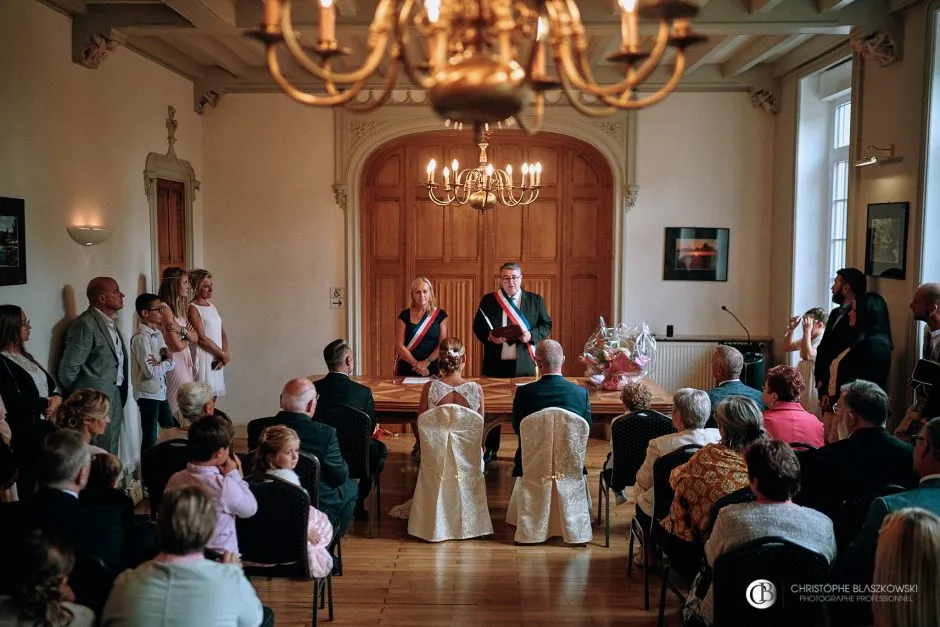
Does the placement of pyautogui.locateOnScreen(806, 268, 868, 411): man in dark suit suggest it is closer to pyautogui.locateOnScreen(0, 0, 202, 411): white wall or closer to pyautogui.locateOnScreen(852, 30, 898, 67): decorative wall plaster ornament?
pyautogui.locateOnScreen(852, 30, 898, 67): decorative wall plaster ornament

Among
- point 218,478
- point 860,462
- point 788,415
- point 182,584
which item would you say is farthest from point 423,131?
point 182,584

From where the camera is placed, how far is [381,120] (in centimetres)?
824

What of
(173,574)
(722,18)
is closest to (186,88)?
(722,18)

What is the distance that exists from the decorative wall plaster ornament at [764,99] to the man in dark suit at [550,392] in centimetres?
431

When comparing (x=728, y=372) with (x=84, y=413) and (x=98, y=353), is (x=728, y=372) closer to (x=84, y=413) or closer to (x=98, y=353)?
(x=84, y=413)

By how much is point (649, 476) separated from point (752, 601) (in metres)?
1.64

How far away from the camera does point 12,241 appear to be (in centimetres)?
493

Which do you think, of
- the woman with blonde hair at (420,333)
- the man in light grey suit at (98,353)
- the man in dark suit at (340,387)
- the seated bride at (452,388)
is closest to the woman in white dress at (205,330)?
the man in light grey suit at (98,353)

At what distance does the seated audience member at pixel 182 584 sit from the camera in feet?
7.59

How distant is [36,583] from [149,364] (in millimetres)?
3685

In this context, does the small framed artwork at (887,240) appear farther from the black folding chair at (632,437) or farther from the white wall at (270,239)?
the white wall at (270,239)

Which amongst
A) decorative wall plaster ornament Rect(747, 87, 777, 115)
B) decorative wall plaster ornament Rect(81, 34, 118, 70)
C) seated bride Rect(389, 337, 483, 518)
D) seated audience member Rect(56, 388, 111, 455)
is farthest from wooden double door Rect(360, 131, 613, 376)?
seated audience member Rect(56, 388, 111, 455)

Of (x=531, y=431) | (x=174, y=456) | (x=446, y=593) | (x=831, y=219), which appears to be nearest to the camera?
(x=174, y=456)

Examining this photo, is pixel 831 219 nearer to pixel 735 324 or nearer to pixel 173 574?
pixel 735 324
